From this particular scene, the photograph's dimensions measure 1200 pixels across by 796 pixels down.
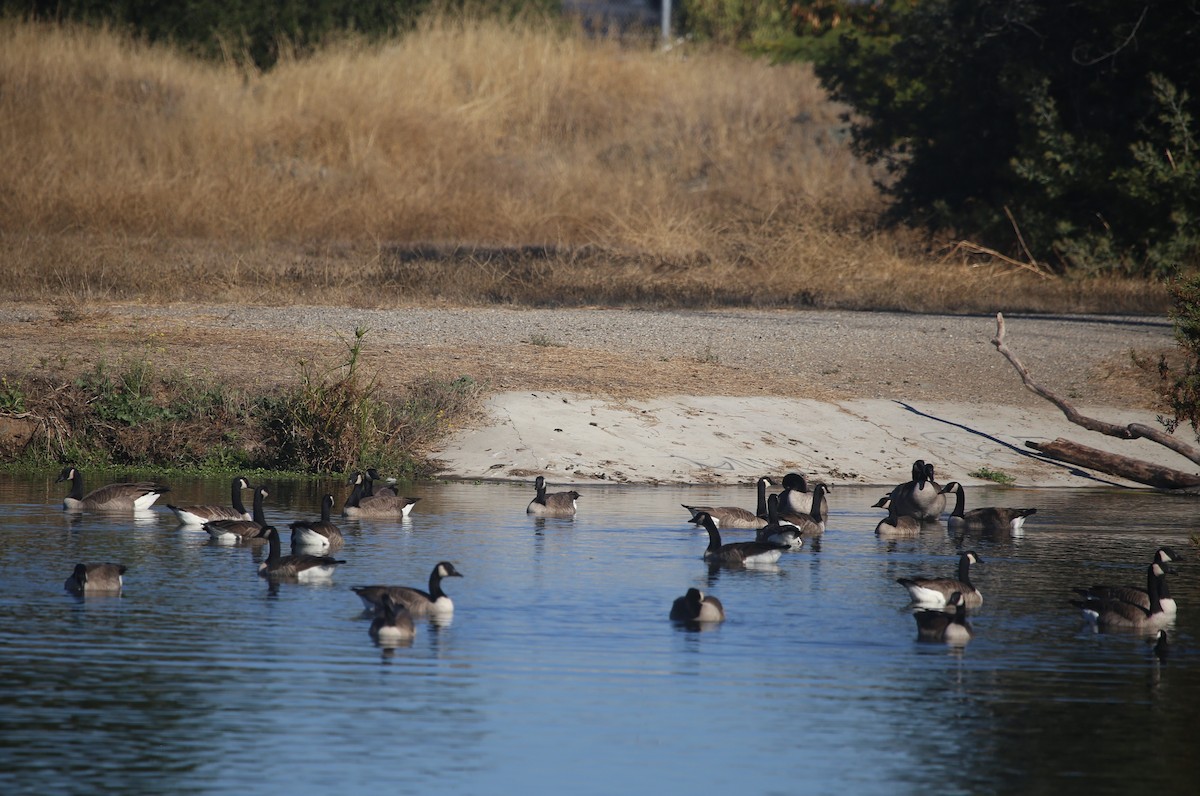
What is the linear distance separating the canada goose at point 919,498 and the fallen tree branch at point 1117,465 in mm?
3837

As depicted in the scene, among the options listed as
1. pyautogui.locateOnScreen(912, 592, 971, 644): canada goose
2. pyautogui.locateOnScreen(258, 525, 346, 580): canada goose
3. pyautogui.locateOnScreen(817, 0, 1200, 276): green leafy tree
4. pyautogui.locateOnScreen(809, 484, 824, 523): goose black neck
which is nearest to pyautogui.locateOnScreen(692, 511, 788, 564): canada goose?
pyautogui.locateOnScreen(809, 484, 824, 523): goose black neck

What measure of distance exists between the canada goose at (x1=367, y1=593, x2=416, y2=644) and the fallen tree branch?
36.0 feet

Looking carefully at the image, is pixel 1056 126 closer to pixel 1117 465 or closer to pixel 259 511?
pixel 1117 465

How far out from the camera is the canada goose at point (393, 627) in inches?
421

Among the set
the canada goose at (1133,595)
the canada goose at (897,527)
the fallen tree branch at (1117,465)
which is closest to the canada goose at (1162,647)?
the canada goose at (1133,595)

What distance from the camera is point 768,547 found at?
13.7m

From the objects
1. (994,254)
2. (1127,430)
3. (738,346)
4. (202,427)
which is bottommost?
(202,427)

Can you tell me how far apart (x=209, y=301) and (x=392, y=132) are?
15762mm

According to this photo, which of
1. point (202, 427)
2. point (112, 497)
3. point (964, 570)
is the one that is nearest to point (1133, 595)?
point (964, 570)

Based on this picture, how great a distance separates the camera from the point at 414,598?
1121 cm

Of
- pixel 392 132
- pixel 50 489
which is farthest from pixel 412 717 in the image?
pixel 392 132

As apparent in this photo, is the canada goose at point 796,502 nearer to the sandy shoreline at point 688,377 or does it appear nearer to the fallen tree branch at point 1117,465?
the sandy shoreline at point 688,377

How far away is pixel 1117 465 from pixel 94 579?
39.7 ft

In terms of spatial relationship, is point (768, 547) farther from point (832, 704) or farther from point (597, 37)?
point (597, 37)
